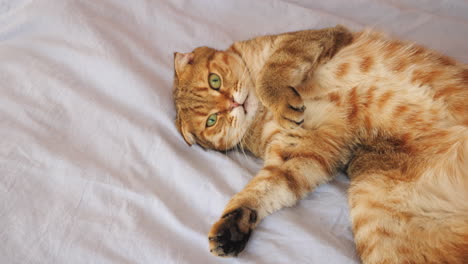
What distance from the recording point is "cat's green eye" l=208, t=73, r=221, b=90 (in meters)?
1.61

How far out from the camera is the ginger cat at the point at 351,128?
3.80 ft

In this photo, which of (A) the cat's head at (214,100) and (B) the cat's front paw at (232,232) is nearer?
(B) the cat's front paw at (232,232)

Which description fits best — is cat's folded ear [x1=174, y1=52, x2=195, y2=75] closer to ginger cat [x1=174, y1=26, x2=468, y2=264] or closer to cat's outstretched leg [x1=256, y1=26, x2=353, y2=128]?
ginger cat [x1=174, y1=26, x2=468, y2=264]

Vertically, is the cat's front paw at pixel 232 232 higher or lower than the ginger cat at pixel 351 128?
lower

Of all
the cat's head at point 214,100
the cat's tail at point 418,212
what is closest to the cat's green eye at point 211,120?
the cat's head at point 214,100

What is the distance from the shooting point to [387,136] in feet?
4.44

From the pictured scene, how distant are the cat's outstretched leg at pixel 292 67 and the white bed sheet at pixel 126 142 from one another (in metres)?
0.29

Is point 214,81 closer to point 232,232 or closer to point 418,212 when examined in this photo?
point 232,232

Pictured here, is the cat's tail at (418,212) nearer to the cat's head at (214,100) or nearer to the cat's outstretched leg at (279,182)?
the cat's outstretched leg at (279,182)

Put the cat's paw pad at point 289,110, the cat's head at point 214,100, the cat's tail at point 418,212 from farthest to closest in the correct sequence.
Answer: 1. the cat's head at point 214,100
2. the cat's paw pad at point 289,110
3. the cat's tail at point 418,212

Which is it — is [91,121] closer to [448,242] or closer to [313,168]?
[313,168]

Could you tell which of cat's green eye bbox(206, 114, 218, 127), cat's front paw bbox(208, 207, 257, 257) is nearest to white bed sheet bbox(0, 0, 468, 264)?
cat's front paw bbox(208, 207, 257, 257)

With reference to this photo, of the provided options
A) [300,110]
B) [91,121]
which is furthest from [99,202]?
[300,110]

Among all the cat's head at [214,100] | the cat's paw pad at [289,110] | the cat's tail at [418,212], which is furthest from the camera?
the cat's head at [214,100]
